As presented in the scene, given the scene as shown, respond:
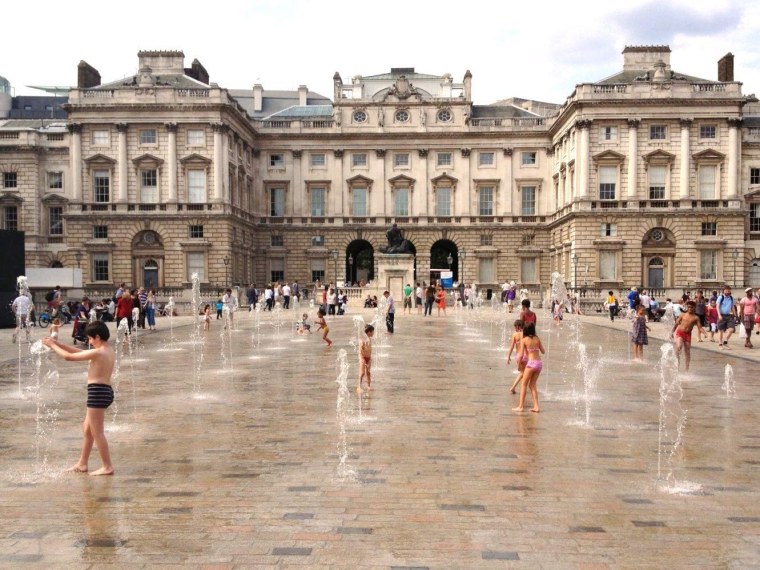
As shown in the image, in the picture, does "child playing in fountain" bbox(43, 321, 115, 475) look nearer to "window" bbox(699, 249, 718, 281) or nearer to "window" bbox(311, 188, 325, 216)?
"window" bbox(699, 249, 718, 281)

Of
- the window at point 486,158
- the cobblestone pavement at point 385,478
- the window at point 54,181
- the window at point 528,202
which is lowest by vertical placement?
the cobblestone pavement at point 385,478

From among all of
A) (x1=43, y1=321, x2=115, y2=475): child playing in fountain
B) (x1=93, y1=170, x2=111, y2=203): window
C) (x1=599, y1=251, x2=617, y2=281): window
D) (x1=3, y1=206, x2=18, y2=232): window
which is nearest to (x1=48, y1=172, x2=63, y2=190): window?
(x1=3, y1=206, x2=18, y2=232): window

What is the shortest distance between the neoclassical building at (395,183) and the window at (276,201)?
144 millimetres

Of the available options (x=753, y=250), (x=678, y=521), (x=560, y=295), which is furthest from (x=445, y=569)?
(x=753, y=250)

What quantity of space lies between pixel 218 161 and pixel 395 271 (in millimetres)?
16596

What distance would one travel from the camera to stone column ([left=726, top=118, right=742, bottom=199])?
56781 mm

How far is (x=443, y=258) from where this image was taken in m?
77.7

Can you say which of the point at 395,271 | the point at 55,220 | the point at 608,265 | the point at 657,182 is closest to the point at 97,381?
the point at 395,271

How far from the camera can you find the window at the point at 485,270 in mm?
68375

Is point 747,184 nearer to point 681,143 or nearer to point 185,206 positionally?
point 681,143

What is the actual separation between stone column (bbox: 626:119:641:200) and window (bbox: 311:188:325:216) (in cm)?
2700

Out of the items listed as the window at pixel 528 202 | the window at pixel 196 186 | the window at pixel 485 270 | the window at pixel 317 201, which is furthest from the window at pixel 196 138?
the window at pixel 528 202

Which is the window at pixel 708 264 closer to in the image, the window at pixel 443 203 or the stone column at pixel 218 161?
the window at pixel 443 203

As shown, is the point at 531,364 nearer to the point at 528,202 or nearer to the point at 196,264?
the point at 196,264
